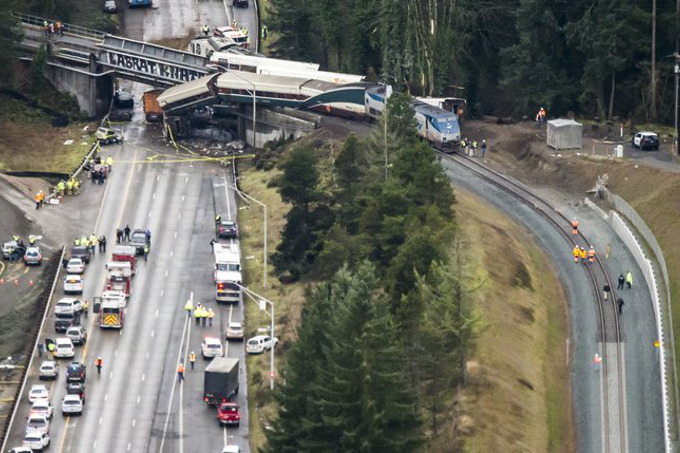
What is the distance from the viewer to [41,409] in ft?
486

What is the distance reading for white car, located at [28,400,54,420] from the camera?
14775 cm

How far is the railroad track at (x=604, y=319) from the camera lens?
13862 cm

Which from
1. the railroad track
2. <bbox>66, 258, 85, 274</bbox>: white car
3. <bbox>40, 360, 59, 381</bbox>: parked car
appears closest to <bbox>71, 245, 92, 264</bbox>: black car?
<bbox>66, 258, 85, 274</bbox>: white car

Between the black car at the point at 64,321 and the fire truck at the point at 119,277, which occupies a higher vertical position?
the fire truck at the point at 119,277

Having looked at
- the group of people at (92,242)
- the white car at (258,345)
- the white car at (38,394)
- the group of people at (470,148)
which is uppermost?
the group of people at (470,148)

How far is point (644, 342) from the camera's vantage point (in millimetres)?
149875

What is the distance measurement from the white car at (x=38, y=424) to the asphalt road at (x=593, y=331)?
3565 cm

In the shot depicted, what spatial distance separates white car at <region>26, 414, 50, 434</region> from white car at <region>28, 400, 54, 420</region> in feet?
2.00

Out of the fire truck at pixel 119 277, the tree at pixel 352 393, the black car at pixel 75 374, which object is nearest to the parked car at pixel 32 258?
the fire truck at pixel 119 277

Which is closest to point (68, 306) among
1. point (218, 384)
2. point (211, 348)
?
point (211, 348)

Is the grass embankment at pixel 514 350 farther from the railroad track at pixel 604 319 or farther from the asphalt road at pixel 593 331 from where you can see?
the railroad track at pixel 604 319

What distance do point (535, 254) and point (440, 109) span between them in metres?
28.4

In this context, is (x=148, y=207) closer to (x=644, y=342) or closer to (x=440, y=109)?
(x=440, y=109)

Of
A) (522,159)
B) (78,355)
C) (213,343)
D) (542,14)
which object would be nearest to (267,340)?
(213,343)
